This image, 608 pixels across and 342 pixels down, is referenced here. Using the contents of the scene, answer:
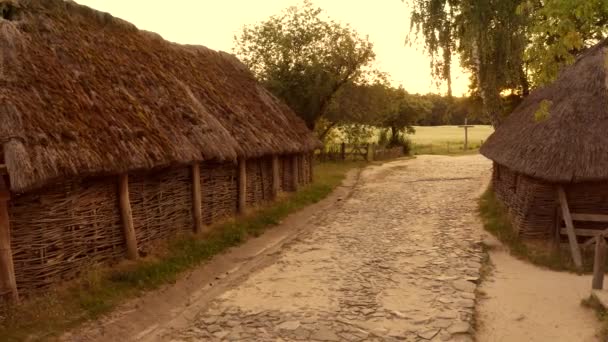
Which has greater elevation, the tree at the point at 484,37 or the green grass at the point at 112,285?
the tree at the point at 484,37

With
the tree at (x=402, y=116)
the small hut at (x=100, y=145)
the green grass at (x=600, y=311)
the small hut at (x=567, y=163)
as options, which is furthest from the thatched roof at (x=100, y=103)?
the tree at (x=402, y=116)

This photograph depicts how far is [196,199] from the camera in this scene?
1196cm

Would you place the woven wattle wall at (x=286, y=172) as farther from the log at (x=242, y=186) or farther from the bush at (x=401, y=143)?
the bush at (x=401, y=143)

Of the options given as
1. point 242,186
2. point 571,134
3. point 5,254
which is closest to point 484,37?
point 571,134

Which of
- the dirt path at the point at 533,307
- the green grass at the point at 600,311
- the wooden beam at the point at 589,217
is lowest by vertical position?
the dirt path at the point at 533,307

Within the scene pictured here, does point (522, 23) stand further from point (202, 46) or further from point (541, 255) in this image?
point (202, 46)

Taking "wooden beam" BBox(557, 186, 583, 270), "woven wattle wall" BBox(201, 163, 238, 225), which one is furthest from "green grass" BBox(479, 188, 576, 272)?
"woven wattle wall" BBox(201, 163, 238, 225)

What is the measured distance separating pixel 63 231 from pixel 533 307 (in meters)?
7.26

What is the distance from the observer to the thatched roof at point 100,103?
7.76m

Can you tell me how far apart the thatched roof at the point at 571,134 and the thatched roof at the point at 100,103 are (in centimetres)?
647

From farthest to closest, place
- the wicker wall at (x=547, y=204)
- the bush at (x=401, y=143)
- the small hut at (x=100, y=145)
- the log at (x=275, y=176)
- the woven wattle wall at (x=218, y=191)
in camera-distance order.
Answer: the bush at (x=401, y=143), the log at (x=275, y=176), the woven wattle wall at (x=218, y=191), the wicker wall at (x=547, y=204), the small hut at (x=100, y=145)

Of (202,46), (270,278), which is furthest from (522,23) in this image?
(270,278)

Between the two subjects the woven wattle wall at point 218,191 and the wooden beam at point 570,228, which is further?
the woven wattle wall at point 218,191

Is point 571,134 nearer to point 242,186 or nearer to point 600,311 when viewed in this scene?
point 600,311
